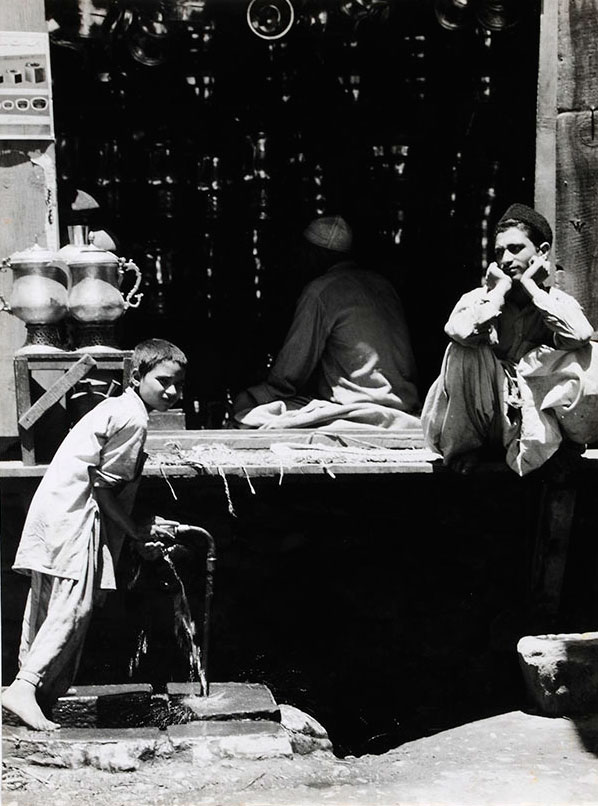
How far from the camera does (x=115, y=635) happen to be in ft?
24.4

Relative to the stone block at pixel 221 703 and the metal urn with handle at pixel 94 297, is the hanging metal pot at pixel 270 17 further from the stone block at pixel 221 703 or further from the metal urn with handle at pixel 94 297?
the stone block at pixel 221 703

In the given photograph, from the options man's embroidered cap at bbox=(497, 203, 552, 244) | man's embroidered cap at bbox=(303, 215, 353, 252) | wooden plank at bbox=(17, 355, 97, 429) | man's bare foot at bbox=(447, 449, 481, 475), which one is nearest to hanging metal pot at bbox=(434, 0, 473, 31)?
man's embroidered cap at bbox=(303, 215, 353, 252)

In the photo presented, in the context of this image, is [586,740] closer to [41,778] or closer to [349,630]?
[349,630]

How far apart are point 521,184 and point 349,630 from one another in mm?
3112

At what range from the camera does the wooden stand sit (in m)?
6.64

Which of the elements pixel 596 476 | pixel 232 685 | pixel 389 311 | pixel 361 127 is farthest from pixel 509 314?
pixel 361 127

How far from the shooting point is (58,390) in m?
6.64

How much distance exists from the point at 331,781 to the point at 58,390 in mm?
2189

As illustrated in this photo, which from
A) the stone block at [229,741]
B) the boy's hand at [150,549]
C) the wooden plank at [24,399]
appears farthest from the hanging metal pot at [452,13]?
the stone block at [229,741]

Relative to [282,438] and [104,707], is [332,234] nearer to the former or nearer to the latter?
[282,438]

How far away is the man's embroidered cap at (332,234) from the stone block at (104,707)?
11.0 feet

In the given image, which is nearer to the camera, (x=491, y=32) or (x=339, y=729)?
(x=339, y=729)

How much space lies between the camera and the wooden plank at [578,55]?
7.43 m

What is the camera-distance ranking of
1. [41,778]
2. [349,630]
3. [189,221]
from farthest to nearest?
[189,221] < [349,630] < [41,778]
